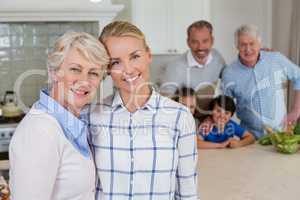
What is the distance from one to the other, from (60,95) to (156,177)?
34cm

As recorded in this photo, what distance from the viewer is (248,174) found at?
5.34 ft

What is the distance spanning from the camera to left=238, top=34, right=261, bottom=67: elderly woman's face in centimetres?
251

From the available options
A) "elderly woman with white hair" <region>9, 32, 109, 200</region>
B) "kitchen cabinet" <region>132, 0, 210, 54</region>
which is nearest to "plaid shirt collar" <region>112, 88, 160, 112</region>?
"elderly woman with white hair" <region>9, 32, 109, 200</region>

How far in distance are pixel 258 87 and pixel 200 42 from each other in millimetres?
480

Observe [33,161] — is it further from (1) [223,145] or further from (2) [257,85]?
(2) [257,85]

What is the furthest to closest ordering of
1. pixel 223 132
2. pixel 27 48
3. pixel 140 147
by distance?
pixel 27 48 → pixel 223 132 → pixel 140 147

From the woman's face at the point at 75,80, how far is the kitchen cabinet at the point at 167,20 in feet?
7.89

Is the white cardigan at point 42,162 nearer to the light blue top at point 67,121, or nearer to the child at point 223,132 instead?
the light blue top at point 67,121

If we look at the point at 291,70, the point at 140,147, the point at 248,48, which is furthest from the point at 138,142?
the point at 291,70

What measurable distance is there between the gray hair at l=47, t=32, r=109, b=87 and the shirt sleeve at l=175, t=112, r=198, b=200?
0.29 m

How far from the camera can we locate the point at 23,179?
2.88ft

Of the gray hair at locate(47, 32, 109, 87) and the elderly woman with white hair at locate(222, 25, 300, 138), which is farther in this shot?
the elderly woman with white hair at locate(222, 25, 300, 138)

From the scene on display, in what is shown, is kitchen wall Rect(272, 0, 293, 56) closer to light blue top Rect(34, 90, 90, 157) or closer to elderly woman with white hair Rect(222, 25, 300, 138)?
elderly woman with white hair Rect(222, 25, 300, 138)

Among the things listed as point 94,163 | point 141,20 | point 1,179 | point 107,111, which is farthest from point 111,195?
point 141,20
